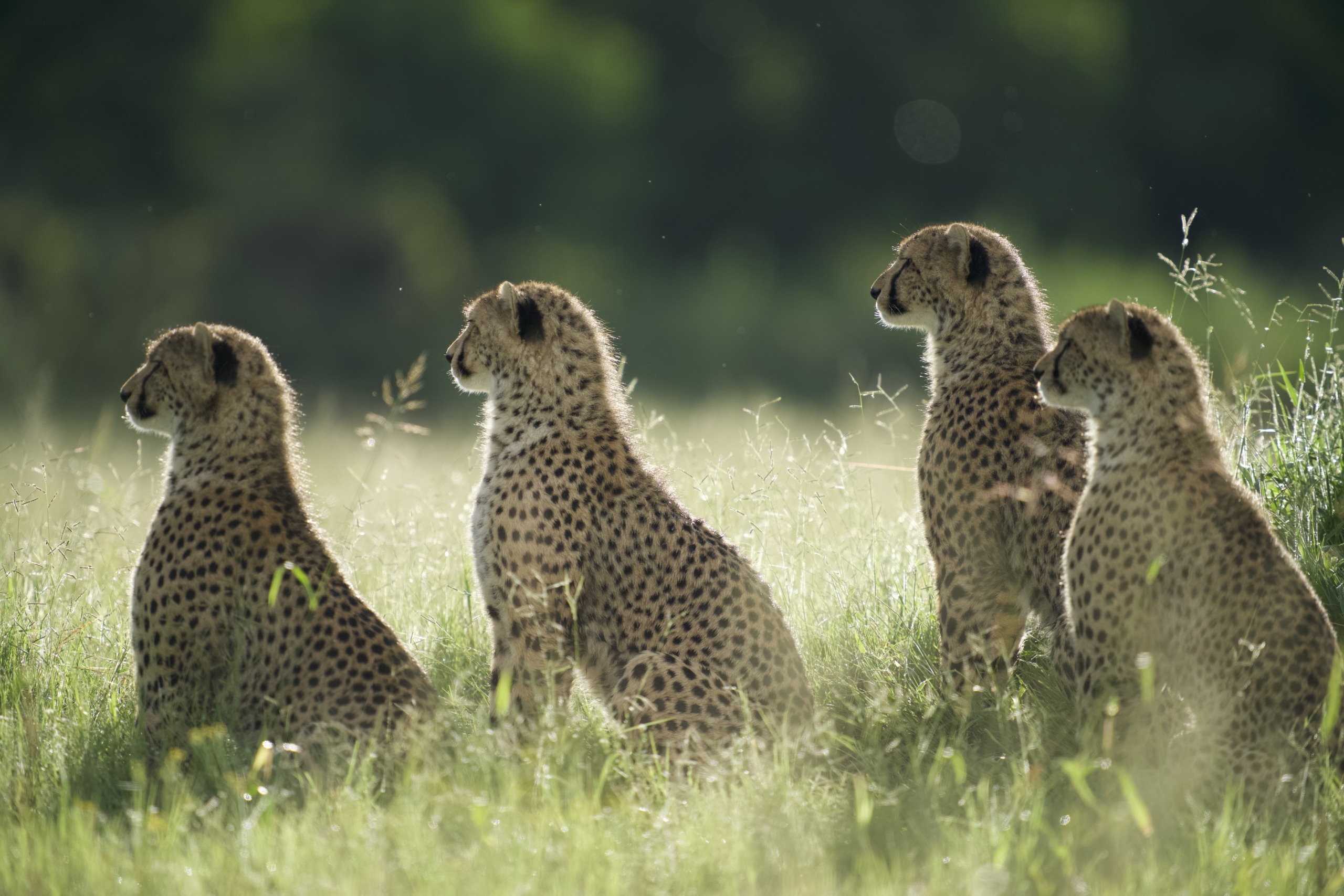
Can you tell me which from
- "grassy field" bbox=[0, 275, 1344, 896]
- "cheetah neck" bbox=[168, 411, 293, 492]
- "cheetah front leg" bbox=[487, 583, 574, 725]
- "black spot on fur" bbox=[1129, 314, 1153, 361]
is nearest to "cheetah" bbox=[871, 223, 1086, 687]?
"grassy field" bbox=[0, 275, 1344, 896]

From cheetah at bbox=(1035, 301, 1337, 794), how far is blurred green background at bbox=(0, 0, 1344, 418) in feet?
35.0

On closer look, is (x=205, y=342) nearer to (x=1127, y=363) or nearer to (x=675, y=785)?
(x=675, y=785)

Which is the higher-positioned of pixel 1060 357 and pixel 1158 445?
pixel 1060 357

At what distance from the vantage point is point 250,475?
313 cm

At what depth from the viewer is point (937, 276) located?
3449mm

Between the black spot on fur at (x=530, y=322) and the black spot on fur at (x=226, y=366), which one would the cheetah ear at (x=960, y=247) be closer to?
the black spot on fur at (x=530, y=322)

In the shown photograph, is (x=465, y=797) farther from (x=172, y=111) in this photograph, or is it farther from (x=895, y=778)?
(x=172, y=111)

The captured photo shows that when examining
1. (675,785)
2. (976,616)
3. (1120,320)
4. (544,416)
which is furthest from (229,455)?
(1120,320)

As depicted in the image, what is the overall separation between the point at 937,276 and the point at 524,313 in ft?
3.51

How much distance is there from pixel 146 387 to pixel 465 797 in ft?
4.67

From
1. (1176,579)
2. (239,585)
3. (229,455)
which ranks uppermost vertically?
(229,455)

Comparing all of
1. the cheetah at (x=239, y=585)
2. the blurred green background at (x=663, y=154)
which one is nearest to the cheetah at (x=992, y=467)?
the cheetah at (x=239, y=585)

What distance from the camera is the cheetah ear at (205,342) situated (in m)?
3.10

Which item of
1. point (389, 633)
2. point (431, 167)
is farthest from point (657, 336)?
point (389, 633)
